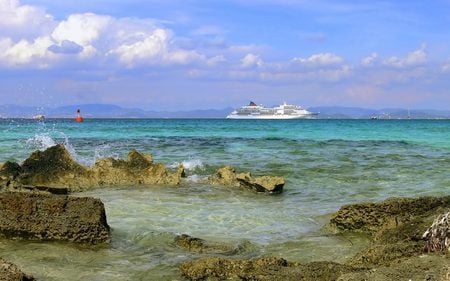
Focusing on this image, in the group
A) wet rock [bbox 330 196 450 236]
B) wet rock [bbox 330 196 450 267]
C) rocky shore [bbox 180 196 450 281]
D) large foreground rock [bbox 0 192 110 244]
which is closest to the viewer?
rocky shore [bbox 180 196 450 281]

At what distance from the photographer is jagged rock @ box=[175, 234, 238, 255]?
263 inches

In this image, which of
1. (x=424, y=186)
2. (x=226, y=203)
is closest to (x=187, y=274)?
(x=226, y=203)

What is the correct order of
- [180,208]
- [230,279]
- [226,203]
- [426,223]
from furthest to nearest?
1. [226,203]
2. [180,208]
3. [426,223]
4. [230,279]

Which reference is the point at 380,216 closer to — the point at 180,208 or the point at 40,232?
the point at 180,208

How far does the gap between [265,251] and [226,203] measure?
12.3 ft

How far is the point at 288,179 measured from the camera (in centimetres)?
1462

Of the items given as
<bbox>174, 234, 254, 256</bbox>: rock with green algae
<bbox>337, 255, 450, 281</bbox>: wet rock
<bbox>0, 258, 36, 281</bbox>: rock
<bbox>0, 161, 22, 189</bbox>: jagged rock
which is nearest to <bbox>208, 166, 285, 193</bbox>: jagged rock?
<bbox>0, 161, 22, 189</bbox>: jagged rock

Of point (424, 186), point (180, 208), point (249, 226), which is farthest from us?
point (424, 186)

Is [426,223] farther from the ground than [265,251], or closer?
farther from the ground

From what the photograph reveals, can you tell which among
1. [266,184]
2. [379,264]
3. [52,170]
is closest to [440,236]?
[379,264]

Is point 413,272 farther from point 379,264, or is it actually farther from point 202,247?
point 202,247

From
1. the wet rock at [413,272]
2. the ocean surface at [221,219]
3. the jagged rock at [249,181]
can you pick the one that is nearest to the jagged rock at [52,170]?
the ocean surface at [221,219]

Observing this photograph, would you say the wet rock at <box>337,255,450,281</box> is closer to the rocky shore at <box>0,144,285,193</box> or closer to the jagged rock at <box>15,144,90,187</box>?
the rocky shore at <box>0,144,285,193</box>

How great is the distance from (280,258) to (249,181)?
6.92 meters
